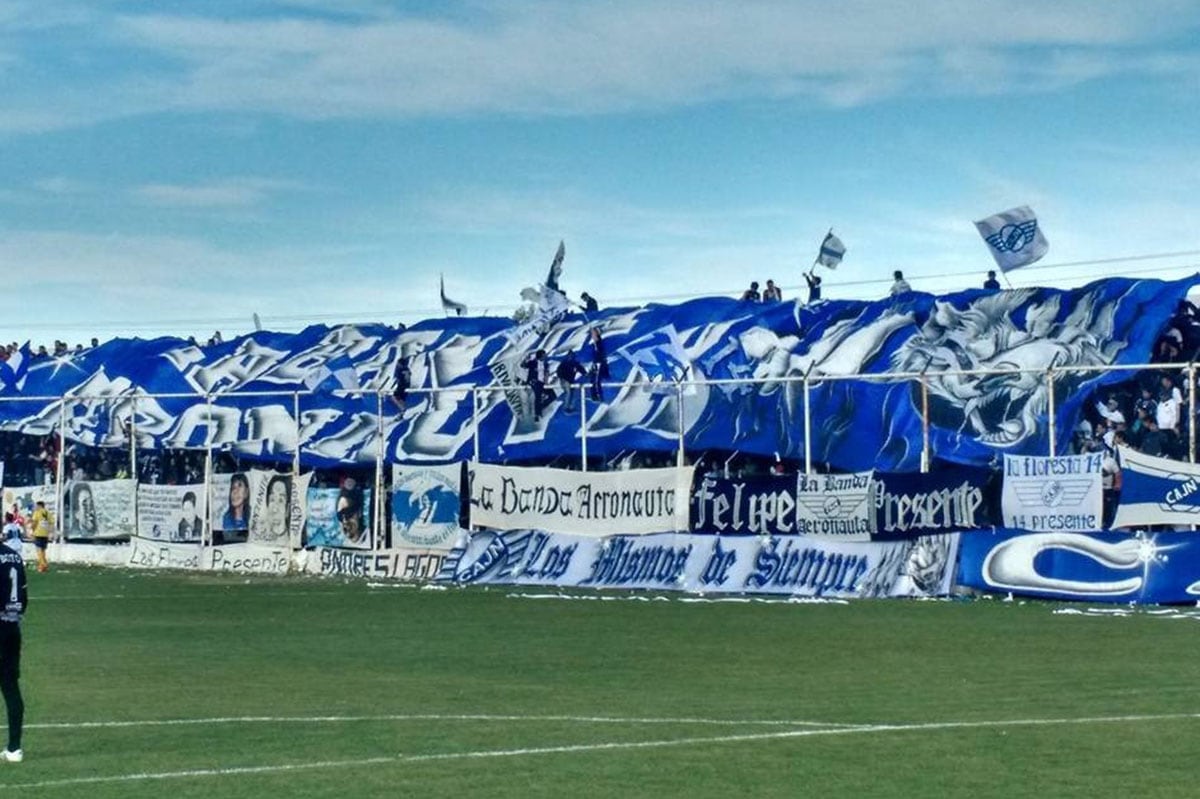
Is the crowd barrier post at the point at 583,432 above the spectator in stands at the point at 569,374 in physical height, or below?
below

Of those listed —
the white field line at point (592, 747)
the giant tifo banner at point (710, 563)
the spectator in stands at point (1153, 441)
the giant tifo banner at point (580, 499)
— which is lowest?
the giant tifo banner at point (710, 563)

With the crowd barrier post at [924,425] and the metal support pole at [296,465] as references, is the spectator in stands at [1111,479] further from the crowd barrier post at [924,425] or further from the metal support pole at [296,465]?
the metal support pole at [296,465]

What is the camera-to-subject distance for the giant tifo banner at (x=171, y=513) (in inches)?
1886

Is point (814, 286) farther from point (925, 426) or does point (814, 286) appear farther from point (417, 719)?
point (417, 719)

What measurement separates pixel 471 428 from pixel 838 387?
8863 mm

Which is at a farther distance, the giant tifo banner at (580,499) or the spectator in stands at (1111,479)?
the giant tifo banner at (580,499)

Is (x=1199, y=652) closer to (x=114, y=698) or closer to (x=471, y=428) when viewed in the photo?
(x=114, y=698)

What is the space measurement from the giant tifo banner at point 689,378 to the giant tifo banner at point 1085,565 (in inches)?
104

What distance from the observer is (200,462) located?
51.0 meters

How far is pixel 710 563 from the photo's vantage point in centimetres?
3747

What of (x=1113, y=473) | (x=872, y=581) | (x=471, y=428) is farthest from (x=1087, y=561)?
(x=471, y=428)

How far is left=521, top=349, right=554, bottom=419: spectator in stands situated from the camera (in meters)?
42.9

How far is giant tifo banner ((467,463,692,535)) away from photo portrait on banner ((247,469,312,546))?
4.76 metres

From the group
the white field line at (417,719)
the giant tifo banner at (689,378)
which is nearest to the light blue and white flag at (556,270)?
the giant tifo banner at (689,378)
